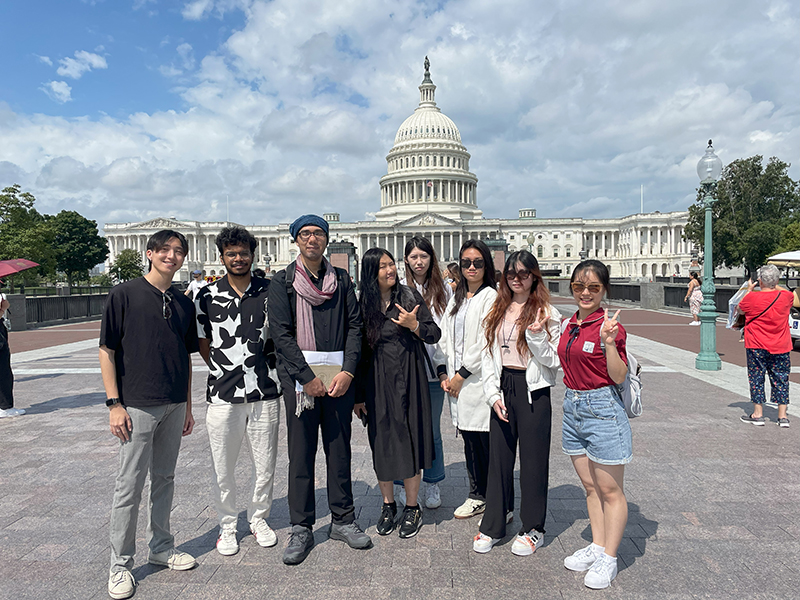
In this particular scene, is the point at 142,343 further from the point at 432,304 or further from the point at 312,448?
the point at 432,304

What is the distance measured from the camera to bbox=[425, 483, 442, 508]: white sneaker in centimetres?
479

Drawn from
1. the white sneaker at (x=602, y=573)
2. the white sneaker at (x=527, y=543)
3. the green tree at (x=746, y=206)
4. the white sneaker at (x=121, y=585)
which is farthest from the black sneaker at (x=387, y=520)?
the green tree at (x=746, y=206)

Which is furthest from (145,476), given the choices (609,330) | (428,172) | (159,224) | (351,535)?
(159,224)

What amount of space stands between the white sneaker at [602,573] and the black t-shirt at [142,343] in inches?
119

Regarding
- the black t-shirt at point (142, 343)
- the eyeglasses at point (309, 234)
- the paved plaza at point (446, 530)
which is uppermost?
the eyeglasses at point (309, 234)

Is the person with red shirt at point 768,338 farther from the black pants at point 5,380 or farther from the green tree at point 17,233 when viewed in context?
the green tree at point 17,233

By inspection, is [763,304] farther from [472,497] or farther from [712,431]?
[472,497]

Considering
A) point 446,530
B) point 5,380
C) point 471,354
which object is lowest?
point 446,530

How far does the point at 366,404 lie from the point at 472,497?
1.31 m

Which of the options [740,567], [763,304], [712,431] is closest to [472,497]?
[740,567]

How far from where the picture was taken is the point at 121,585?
3484 mm

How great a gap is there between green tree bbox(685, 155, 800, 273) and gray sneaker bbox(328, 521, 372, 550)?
5772 cm

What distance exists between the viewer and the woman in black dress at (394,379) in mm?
4184

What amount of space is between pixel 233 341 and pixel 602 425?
105 inches
